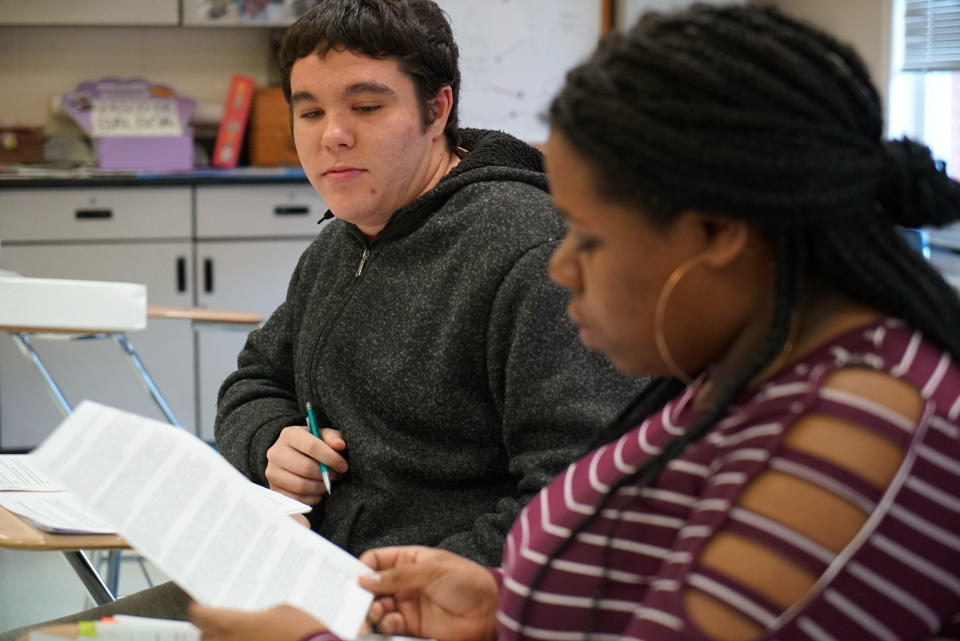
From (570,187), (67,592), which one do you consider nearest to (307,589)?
(570,187)

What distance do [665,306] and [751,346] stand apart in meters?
0.07

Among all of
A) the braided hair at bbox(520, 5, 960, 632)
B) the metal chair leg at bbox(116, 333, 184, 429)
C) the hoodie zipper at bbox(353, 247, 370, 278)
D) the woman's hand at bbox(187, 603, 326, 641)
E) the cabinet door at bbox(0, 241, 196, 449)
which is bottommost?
the cabinet door at bbox(0, 241, 196, 449)

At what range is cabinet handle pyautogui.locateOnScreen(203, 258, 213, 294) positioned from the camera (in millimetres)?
3971

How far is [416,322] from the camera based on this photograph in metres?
1.38

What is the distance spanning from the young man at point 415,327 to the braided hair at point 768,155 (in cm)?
46

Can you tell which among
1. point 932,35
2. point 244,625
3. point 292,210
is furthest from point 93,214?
point 244,625

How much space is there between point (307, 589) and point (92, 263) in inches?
124

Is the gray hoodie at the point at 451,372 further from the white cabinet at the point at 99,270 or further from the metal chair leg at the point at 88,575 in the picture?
the white cabinet at the point at 99,270

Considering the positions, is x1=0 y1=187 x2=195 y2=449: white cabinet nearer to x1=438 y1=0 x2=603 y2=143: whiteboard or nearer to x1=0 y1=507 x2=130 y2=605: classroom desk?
x1=438 y1=0 x2=603 y2=143: whiteboard

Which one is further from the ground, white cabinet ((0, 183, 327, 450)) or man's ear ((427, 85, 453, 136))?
man's ear ((427, 85, 453, 136))

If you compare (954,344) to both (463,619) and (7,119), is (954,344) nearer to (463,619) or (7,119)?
(463,619)

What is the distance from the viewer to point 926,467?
71cm

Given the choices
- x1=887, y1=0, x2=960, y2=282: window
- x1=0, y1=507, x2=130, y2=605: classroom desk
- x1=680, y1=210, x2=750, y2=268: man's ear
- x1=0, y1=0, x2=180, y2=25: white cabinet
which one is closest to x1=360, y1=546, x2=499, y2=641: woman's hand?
x1=0, y1=507, x2=130, y2=605: classroom desk

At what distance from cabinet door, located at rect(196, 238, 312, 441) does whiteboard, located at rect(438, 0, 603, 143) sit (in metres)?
0.93
